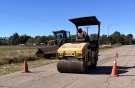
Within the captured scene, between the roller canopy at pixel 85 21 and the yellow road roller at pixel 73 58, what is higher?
the roller canopy at pixel 85 21

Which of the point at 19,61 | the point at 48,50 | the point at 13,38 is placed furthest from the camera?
the point at 13,38

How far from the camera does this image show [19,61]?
80.1 ft

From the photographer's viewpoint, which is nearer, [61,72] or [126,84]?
[126,84]

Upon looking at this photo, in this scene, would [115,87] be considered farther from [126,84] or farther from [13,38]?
[13,38]

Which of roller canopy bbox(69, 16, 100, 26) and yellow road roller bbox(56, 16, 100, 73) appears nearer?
yellow road roller bbox(56, 16, 100, 73)

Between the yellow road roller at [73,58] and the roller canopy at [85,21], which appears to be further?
the roller canopy at [85,21]

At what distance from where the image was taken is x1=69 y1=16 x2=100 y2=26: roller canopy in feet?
56.9

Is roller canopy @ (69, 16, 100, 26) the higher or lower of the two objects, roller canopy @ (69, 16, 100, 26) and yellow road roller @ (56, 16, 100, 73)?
the higher

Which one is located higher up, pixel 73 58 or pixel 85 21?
pixel 85 21

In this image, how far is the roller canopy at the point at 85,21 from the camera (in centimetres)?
1735

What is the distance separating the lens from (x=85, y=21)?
18.0 meters

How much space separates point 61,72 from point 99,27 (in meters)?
4.28

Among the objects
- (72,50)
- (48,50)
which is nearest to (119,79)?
(72,50)

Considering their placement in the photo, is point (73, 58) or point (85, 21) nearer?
point (73, 58)
